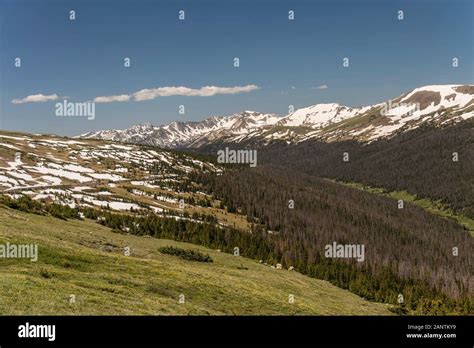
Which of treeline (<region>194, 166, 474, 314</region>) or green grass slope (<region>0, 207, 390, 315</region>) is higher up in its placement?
green grass slope (<region>0, 207, 390, 315</region>)

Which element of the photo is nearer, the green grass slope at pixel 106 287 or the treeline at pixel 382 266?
the green grass slope at pixel 106 287

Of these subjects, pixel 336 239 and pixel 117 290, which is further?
pixel 336 239

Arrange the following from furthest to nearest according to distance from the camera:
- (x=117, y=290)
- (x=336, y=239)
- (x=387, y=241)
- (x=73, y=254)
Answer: (x=387, y=241), (x=336, y=239), (x=73, y=254), (x=117, y=290)

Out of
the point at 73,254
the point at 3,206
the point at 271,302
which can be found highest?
the point at 3,206

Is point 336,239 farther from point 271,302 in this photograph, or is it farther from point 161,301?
point 161,301

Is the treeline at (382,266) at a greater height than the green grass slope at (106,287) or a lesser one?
lesser

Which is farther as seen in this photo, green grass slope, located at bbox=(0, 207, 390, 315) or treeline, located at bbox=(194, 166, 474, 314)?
treeline, located at bbox=(194, 166, 474, 314)

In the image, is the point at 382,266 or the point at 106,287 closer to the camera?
the point at 106,287

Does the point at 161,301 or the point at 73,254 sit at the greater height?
the point at 73,254

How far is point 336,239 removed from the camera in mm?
174625

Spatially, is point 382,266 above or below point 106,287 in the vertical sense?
below
